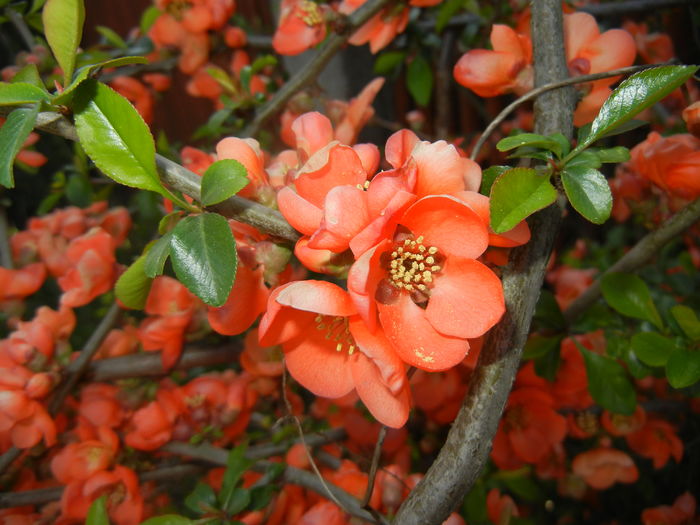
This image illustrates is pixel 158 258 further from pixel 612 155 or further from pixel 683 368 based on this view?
pixel 683 368

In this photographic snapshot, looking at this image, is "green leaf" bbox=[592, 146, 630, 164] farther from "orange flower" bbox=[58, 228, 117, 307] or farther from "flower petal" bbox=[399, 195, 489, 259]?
"orange flower" bbox=[58, 228, 117, 307]

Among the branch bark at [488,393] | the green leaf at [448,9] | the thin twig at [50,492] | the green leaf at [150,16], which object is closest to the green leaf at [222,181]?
the branch bark at [488,393]

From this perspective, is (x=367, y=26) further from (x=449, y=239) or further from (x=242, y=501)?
(x=242, y=501)

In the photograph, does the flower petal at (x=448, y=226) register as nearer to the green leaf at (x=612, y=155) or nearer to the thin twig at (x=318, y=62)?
the green leaf at (x=612, y=155)

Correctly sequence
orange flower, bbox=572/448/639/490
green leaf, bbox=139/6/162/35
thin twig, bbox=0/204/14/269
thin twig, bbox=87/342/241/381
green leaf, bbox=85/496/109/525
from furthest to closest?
green leaf, bbox=139/6/162/35 < thin twig, bbox=0/204/14/269 < orange flower, bbox=572/448/639/490 < thin twig, bbox=87/342/241/381 < green leaf, bbox=85/496/109/525

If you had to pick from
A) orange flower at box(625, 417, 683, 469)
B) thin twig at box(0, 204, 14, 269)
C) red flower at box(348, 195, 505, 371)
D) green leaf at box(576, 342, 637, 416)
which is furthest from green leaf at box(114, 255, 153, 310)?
orange flower at box(625, 417, 683, 469)

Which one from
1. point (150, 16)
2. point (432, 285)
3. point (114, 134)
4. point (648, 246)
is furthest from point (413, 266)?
point (150, 16)

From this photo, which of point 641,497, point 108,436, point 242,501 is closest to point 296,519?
point 242,501
